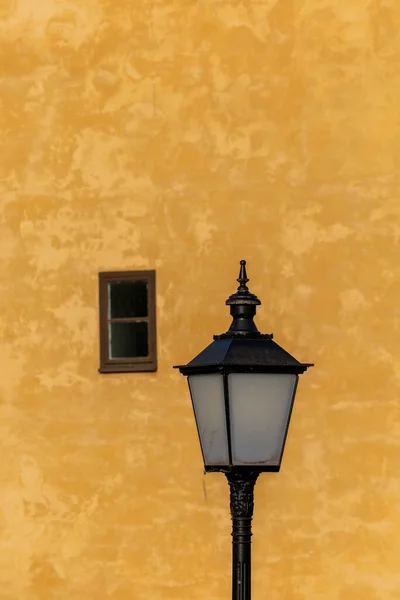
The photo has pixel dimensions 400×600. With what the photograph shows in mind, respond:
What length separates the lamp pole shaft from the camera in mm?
6516

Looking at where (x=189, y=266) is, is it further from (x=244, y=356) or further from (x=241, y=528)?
(x=241, y=528)

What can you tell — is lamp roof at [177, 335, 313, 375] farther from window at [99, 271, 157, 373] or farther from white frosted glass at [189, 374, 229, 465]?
window at [99, 271, 157, 373]

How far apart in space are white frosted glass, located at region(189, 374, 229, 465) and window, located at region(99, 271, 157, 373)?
14.2ft

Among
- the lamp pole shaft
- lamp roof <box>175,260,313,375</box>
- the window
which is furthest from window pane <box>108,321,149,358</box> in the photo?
the lamp pole shaft

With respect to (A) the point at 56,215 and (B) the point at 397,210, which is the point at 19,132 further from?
(B) the point at 397,210

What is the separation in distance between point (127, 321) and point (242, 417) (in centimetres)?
462

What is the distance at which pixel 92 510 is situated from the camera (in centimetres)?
1095

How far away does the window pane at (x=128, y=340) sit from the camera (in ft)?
36.2

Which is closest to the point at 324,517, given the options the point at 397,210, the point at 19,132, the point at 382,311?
the point at 382,311

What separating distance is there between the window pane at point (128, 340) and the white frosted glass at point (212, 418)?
14.4 feet

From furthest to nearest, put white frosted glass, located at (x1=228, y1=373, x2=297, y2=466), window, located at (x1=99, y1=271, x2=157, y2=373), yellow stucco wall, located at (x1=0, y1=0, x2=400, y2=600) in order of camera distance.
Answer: window, located at (x1=99, y1=271, x2=157, y2=373), yellow stucco wall, located at (x1=0, y1=0, x2=400, y2=600), white frosted glass, located at (x1=228, y1=373, x2=297, y2=466)

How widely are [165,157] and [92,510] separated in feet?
8.77

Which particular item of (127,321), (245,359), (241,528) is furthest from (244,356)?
(127,321)

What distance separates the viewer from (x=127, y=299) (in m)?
11.1
